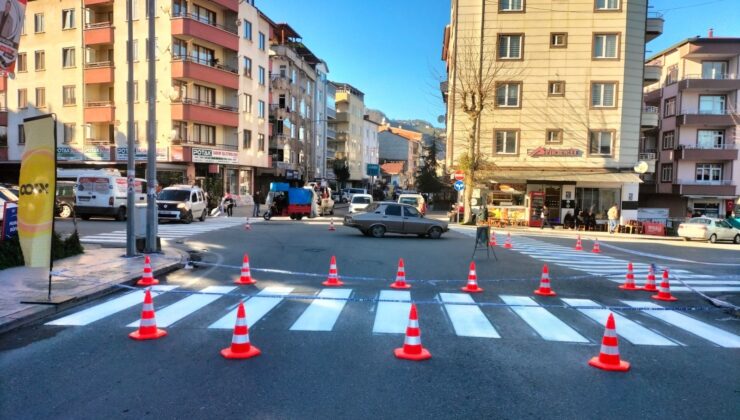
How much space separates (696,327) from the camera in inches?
319

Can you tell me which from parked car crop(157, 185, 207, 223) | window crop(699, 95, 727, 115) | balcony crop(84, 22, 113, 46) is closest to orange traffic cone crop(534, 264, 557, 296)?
parked car crop(157, 185, 207, 223)

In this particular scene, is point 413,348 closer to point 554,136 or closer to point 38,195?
point 38,195

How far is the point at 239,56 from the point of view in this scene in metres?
43.9

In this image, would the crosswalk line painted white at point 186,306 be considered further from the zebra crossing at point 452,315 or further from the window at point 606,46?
the window at point 606,46

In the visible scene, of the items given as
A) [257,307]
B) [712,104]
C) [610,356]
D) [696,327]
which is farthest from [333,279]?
[712,104]

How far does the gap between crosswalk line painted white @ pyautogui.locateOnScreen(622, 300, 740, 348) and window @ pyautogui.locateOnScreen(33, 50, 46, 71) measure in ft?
157

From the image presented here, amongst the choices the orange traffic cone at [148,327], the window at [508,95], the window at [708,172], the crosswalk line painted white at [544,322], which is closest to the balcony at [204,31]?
the window at [508,95]

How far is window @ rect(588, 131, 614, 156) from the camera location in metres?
36.0

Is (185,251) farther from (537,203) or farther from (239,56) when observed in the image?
(239,56)

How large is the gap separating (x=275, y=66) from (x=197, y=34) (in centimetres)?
1754

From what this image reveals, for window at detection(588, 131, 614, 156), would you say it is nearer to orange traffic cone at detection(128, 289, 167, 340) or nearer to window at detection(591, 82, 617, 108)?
window at detection(591, 82, 617, 108)

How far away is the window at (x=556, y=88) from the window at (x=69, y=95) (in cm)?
3577

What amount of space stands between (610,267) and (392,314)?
387 inches

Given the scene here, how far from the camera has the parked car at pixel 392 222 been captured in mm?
22359
